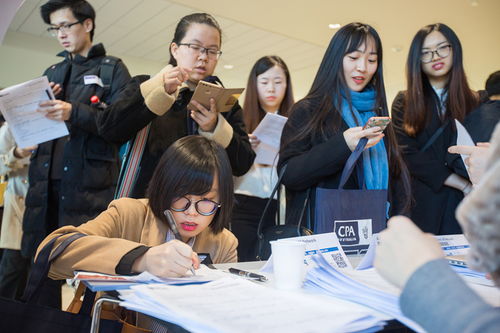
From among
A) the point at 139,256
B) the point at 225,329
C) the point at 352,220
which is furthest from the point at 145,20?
the point at 225,329

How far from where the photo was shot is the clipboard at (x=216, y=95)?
1.56 metres

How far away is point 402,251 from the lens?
506mm

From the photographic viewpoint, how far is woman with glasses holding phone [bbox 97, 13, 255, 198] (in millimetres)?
1621

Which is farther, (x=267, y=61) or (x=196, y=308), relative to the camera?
(x=267, y=61)

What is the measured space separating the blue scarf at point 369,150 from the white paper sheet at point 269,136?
0.39 metres

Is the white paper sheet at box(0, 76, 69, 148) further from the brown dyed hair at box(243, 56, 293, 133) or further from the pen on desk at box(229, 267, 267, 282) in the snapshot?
the pen on desk at box(229, 267, 267, 282)

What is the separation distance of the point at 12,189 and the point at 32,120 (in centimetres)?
134

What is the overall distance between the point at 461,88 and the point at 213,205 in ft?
4.37

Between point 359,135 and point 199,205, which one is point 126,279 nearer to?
point 199,205

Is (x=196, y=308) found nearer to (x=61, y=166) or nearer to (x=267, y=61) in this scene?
(x=61, y=166)

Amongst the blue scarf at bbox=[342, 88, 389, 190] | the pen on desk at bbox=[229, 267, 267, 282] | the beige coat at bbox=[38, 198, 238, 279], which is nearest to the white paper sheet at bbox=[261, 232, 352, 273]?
the pen on desk at bbox=[229, 267, 267, 282]

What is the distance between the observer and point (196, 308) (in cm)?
58

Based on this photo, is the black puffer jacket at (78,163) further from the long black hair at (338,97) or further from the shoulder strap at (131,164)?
the long black hair at (338,97)

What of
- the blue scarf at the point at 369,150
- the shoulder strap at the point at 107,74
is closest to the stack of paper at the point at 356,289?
the blue scarf at the point at 369,150
